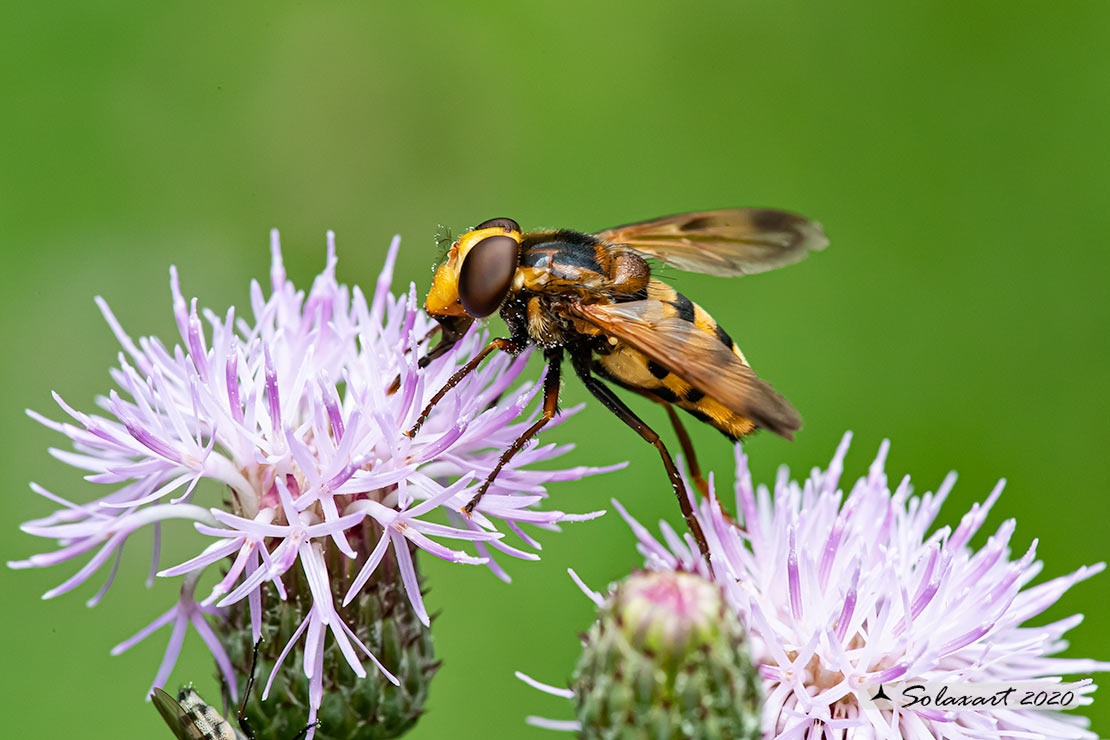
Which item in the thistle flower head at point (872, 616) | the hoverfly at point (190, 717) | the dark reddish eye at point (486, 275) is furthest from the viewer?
the dark reddish eye at point (486, 275)

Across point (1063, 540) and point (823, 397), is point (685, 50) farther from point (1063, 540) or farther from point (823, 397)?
point (1063, 540)

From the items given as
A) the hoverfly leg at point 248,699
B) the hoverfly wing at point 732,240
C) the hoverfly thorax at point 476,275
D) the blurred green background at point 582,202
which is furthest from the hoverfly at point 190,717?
the blurred green background at point 582,202

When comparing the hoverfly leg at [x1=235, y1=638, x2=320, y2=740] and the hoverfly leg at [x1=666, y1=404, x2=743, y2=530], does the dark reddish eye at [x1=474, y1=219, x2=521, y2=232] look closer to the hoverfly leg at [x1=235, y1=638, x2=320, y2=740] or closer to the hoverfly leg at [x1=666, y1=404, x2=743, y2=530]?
the hoverfly leg at [x1=666, y1=404, x2=743, y2=530]

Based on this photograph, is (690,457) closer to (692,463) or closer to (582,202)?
(692,463)

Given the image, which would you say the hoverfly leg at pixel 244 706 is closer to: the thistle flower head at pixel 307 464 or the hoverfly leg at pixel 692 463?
the thistle flower head at pixel 307 464

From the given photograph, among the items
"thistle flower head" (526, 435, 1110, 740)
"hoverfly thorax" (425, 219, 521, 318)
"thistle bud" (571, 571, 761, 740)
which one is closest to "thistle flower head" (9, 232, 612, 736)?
"hoverfly thorax" (425, 219, 521, 318)

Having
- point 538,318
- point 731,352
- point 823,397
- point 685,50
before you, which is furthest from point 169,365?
point 685,50
